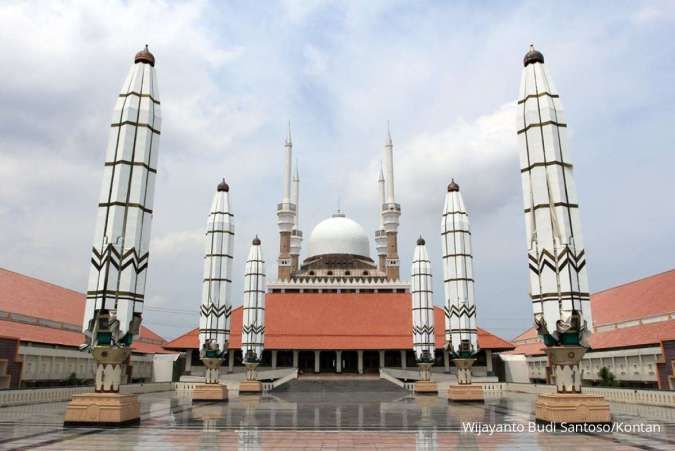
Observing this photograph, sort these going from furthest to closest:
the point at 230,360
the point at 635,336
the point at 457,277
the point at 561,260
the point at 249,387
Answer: the point at 230,360 → the point at 249,387 → the point at 635,336 → the point at 457,277 → the point at 561,260

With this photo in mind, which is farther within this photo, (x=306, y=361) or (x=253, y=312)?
(x=306, y=361)

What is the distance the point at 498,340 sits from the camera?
47.1m

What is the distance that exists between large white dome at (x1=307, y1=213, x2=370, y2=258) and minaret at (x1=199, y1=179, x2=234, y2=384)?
40095 mm

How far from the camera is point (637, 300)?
34.2 meters

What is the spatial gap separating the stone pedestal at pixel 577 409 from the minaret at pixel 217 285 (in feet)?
52.1

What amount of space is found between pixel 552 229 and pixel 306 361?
38.6m

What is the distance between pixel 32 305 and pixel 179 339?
55.7 ft

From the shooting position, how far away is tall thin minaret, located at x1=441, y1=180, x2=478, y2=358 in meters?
24.9

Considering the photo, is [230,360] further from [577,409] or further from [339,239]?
[577,409]

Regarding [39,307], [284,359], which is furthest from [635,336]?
[39,307]

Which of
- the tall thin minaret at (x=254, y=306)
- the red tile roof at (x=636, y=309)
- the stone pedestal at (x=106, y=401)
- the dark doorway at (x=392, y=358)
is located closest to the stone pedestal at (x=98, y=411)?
the stone pedestal at (x=106, y=401)

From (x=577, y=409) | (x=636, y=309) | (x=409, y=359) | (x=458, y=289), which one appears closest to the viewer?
(x=577, y=409)

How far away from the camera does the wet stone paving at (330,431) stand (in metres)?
10.6

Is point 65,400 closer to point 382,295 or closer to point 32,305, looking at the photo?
point 32,305
